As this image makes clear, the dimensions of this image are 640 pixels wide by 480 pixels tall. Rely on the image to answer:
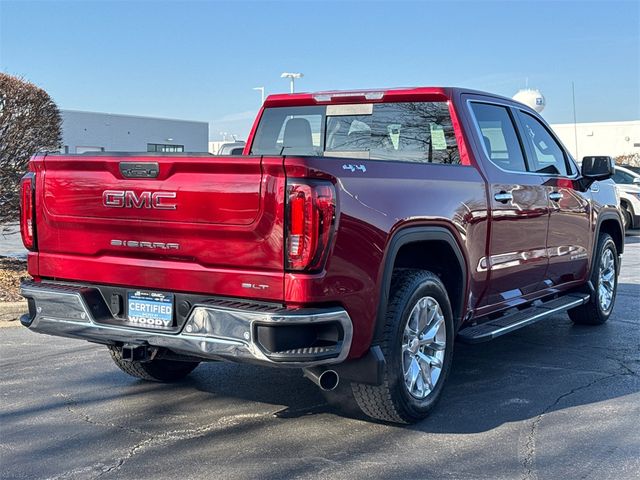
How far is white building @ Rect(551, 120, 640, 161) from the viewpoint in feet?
158

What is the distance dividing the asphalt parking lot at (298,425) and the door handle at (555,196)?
1301 mm

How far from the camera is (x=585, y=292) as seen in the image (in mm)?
7172

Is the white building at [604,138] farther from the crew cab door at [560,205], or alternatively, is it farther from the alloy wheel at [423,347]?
the alloy wheel at [423,347]

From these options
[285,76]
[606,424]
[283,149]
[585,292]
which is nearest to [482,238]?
[606,424]

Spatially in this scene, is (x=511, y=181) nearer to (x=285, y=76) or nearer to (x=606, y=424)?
(x=606, y=424)

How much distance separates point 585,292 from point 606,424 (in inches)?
109

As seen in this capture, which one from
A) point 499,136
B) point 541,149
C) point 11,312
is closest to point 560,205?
point 541,149

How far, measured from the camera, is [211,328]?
3838mm

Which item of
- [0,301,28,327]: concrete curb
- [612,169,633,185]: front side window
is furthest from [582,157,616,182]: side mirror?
[612,169,633,185]: front side window

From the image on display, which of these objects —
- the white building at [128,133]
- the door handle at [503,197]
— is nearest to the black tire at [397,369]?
the door handle at [503,197]

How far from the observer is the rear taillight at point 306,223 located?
12.1 feet

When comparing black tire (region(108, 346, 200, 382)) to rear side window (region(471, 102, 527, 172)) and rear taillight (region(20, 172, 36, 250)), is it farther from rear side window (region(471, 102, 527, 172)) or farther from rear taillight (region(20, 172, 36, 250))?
rear side window (region(471, 102, 527, 172))

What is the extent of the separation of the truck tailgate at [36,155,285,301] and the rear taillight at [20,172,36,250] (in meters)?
0.06

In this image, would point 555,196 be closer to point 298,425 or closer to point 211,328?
point 298,425
